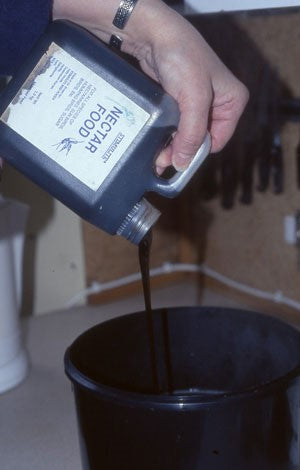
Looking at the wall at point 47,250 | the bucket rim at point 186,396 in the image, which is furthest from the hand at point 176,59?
the wall at point 47,250

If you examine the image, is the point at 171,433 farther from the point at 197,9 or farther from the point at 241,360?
the point at 197,9

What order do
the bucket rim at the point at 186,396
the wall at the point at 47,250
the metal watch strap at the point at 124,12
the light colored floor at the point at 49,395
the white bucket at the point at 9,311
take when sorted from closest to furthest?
the bucket rim at the point at 186,396
the metal watch strap at the point at 124,12
the light colored floor at the point at 49,395
the white bucket at the point at 9,311
the wall at the point at 47,250

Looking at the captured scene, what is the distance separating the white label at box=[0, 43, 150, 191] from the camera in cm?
69

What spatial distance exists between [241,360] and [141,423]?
0.24 metres

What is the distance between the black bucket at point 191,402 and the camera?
1.97 ft

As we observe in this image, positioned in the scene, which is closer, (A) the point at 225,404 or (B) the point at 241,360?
(A) the point at 225,404

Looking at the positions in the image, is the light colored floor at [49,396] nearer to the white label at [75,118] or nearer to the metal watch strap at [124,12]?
the white label at [75,118]

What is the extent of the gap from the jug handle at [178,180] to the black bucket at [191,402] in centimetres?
16

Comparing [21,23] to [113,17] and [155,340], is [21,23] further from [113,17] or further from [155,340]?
[155,340]

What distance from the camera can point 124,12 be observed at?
2.28ft

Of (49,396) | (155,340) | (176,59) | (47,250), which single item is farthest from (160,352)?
(47,250)

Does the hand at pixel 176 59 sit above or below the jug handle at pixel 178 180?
above

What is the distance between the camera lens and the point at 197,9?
2.78ft

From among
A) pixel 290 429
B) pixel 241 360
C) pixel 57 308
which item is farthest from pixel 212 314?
pixel 57 308
